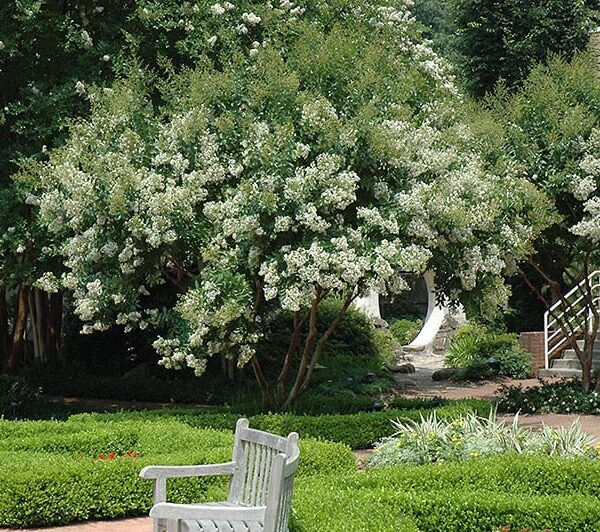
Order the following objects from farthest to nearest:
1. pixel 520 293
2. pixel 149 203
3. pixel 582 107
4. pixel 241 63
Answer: pixel 520 293 < pixel 582 107 < pixel 241 63 < pixel 149 203

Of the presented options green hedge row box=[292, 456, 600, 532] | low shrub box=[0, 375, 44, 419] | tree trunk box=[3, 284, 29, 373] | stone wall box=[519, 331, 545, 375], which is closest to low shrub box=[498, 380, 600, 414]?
stone wall box=[519, 331, 545, 375]

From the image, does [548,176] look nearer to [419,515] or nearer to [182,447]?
[182,447]

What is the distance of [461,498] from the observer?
6617 millimetres

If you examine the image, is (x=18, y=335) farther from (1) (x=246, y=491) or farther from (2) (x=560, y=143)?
(1) (x=246, y=491)

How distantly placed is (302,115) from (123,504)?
5247mm

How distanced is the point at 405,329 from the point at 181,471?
25.1m

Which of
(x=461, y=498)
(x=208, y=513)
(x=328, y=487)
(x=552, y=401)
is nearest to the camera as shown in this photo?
(x=208, y=513)

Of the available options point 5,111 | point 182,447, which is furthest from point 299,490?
point 5,111

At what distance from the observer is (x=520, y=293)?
25.5m

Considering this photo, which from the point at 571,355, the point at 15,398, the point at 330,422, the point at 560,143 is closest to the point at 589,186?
the point at 560,143

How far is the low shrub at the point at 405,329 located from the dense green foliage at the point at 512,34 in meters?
7.47

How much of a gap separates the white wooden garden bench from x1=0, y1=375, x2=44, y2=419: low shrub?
329 inches

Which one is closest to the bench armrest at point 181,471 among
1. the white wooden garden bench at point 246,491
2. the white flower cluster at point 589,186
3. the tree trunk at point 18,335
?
the white wooden garden bench at point 246,491

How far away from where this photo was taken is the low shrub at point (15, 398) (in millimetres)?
14406
